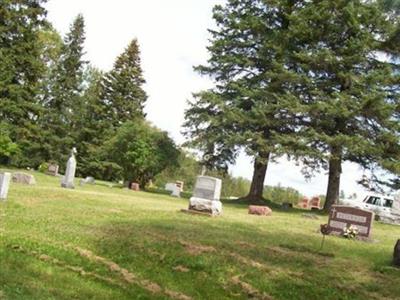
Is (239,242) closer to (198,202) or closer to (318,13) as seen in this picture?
(198,202)

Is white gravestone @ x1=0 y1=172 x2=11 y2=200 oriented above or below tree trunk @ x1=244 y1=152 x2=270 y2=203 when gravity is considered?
below

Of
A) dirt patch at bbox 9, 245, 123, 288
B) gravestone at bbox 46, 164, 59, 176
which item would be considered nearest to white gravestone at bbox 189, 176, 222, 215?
dirt patch at bbox 9, 245, 123, 288

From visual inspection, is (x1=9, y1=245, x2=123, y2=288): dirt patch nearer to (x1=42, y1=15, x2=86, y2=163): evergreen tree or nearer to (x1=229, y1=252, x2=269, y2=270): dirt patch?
(x1=229, y1=252, x2=269, y2=270): dirt patch

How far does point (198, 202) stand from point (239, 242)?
593 cm

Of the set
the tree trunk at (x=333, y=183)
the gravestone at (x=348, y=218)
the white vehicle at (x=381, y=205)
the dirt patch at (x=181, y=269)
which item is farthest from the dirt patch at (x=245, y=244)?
the white vehicle at (x=381, y=205)

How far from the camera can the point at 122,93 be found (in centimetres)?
5472

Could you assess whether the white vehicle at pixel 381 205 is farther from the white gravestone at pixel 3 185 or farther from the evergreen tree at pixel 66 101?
the evergreen tree at pixel 66 101

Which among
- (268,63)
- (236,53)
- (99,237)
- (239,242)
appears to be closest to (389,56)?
(268,63)

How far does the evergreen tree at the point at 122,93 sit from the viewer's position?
5366 cm

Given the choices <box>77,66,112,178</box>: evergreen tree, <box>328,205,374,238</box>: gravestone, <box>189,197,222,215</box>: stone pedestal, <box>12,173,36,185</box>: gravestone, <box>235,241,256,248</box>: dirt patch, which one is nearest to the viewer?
<box>235,241,256,248</box>: dirt patch

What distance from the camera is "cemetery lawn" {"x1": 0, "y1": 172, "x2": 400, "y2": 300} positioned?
9.79 m

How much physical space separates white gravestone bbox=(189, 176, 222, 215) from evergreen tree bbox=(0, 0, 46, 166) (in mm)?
25297

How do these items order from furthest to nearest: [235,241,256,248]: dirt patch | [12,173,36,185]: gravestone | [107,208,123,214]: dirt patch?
[12,173,36,185]: gravestone < [107,208,123,214]: dirt patch < [235,241,256,248]: dirt patch

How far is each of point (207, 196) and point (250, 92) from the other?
11946 mm
